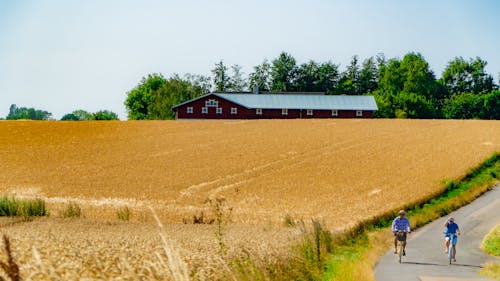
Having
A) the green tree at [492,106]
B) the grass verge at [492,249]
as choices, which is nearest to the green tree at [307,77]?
the green tree at [492,106]

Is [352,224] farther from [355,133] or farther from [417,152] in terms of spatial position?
[355,133]

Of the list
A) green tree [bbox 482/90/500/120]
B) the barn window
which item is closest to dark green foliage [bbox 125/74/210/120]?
the barn window

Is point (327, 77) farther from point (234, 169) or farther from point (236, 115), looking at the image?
point (234, 169)

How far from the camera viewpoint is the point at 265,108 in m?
112

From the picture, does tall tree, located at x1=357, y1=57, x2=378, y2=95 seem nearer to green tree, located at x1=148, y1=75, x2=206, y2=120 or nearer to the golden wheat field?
green tree, located at x1=148, y1=75, x2=206, y2=120

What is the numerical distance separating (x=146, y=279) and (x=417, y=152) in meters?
63.4

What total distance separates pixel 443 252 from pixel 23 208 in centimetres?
2330

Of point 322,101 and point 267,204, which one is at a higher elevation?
point 322,101

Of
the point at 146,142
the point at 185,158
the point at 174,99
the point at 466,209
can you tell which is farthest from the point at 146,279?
the point at 174,99

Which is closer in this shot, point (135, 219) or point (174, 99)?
point (135, 219)

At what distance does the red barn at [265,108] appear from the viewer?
112312 millimetres

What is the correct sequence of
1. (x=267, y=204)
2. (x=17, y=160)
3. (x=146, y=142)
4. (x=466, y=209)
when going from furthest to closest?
(x=146, y=142), (x=17, y=160), (x=466, y=209), (x=267, y=204)

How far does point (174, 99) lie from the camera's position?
149375 mm

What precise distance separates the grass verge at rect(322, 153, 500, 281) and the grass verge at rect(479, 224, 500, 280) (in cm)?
454
